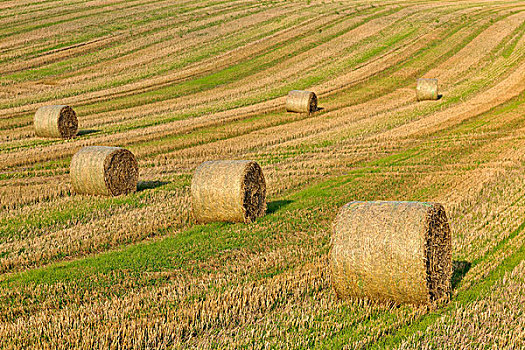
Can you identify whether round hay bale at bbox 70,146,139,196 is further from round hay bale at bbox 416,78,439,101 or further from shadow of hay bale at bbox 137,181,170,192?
round hay bale at bbox 416,78,439,101

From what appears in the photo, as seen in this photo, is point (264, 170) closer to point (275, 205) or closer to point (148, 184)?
point (148, 184)

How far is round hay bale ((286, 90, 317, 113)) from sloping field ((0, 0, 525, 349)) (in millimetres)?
630

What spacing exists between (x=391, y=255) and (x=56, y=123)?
1775 cm

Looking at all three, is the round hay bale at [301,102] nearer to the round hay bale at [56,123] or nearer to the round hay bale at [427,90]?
the round hay bale at [427,90]

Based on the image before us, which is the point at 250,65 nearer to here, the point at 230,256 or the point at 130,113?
the point at 130,113

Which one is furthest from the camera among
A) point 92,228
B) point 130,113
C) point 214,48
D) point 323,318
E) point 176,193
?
point 214,48

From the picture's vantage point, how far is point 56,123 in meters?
23.1

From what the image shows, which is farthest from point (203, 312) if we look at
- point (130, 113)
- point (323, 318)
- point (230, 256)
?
point (130, 113)

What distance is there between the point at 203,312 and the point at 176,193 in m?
7.40

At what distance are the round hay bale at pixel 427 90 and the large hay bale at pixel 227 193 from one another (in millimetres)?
19649

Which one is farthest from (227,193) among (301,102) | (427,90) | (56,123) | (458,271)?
(427,90)

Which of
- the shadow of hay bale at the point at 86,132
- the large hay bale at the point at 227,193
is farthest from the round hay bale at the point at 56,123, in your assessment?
the large hay bale at the point at 227,193

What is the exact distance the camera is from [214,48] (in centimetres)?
4462

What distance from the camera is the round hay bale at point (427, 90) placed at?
3052 centimetres
